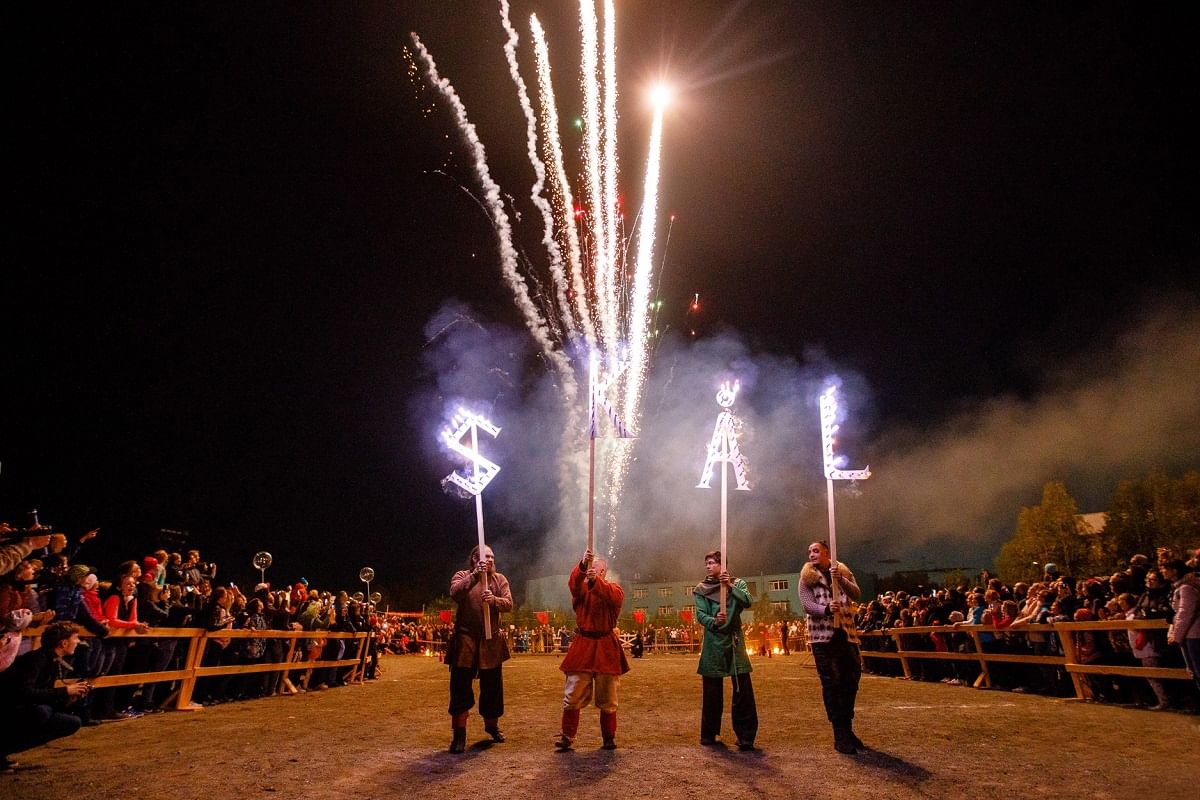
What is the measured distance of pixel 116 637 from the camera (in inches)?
352

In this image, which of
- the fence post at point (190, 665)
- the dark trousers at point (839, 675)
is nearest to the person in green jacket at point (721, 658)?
the dark trousers at point (839, 675)

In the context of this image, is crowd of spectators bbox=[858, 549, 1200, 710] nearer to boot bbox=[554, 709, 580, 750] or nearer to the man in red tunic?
the man in red tunic

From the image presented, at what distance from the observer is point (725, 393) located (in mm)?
9266

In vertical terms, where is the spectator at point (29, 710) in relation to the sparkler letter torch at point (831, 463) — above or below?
below

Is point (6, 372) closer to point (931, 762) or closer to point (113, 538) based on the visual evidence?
point (113, 538)

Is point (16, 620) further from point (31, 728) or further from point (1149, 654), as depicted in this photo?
point (1149, 654)

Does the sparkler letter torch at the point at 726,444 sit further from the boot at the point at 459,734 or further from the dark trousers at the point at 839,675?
the boot at the point at 459,734

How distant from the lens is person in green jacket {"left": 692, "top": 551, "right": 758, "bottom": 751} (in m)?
7.01

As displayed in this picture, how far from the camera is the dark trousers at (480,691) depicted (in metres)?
7.11

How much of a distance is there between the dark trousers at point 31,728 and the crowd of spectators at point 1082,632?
1128 centimetres

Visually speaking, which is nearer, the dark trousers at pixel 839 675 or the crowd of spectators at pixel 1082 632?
the dark trousers at pixel 839 675

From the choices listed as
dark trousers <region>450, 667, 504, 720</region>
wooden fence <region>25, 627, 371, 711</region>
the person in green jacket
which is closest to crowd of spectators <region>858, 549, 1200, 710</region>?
the person in green jacket

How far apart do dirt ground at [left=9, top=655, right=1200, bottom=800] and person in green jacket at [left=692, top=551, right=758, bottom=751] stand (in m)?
0.25

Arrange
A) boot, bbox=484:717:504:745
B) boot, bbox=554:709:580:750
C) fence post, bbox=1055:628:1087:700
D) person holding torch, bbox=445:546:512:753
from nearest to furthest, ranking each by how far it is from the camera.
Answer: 1. boot, bbox=554:709:580:750
2. person holding torch, bbox=445:546:512:753
3. boot, bbox=484:717:504:745
4. fence post, bbox=1055:628:1087:700
